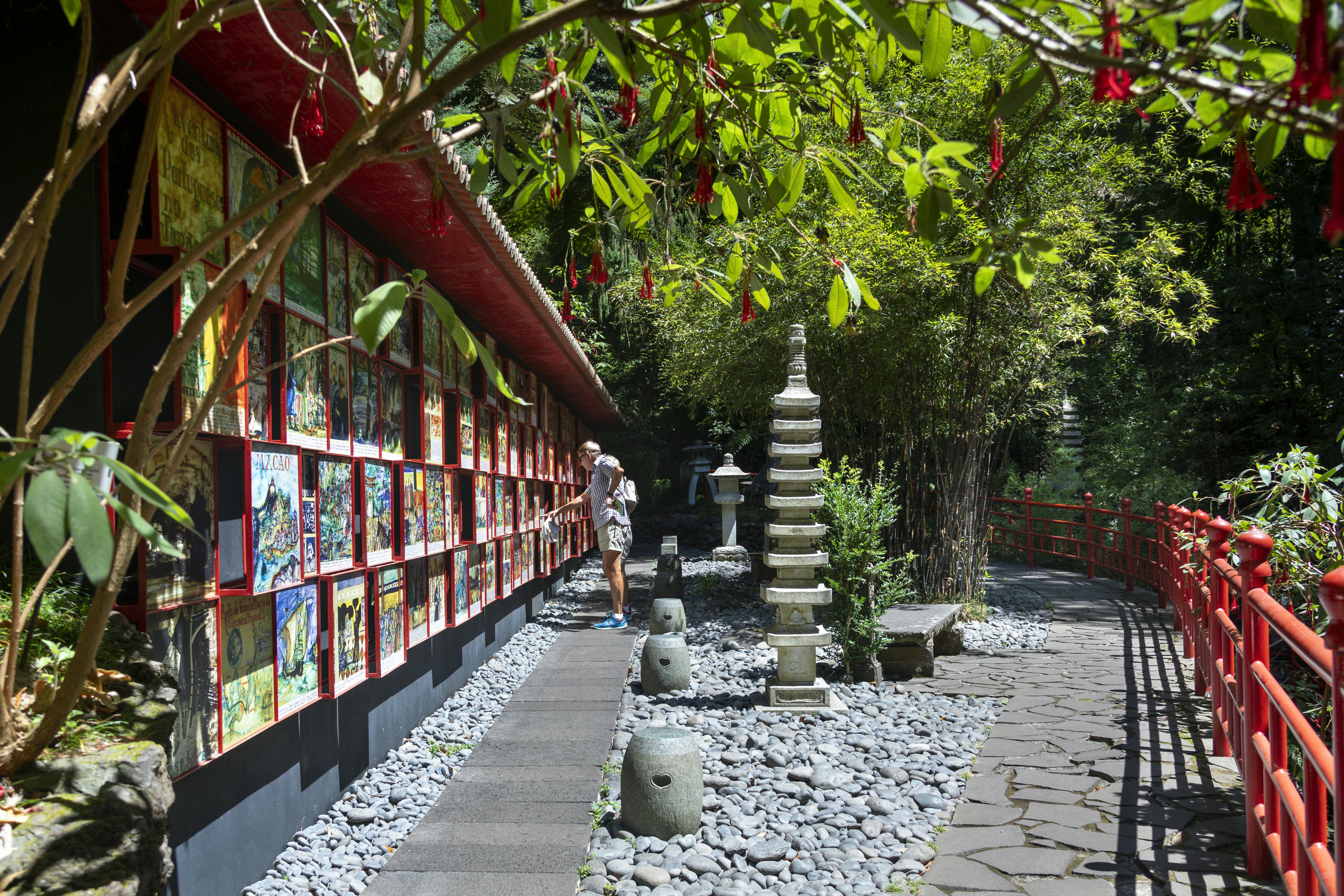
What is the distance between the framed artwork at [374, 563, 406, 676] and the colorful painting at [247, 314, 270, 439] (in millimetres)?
1399

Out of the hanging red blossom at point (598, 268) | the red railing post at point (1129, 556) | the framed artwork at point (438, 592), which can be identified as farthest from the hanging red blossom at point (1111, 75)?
the red railing post at point (1129, 556)

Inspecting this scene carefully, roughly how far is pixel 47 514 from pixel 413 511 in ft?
13.9

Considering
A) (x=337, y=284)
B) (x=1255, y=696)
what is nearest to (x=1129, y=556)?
(x=1255, y=696)

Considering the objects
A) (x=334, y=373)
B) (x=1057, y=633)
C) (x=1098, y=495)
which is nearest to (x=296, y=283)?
(x=334, y=373)

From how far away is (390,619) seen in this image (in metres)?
4.75

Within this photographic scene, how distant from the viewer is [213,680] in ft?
9.86

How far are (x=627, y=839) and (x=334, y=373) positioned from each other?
2.35 m

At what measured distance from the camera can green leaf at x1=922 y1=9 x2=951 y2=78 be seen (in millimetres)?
2104

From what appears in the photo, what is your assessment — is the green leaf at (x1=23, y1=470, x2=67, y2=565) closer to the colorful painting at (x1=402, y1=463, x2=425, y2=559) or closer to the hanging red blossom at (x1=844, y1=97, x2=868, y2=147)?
the hanging red blossom at (x1=844, y1=97, x2=868, y2=147)

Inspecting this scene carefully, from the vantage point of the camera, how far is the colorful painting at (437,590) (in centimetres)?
Answer: 555

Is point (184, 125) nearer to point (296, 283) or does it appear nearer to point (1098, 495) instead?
point (296, 283)

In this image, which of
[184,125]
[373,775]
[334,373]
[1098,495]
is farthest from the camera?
[1098,495]

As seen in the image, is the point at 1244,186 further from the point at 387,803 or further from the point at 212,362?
the point at 387,803

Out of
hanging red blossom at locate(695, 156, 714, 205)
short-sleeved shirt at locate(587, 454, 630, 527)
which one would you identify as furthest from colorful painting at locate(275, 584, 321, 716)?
short-sleeved shirt at locate(587, 454, 630, 527)
